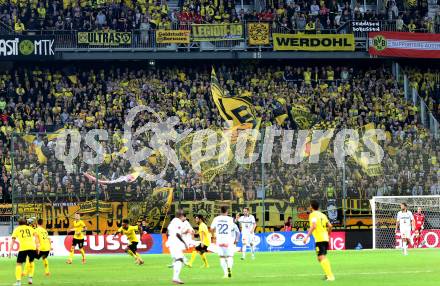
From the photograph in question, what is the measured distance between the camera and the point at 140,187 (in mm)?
→ 47531

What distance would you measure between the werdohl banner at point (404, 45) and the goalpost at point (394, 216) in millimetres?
15990

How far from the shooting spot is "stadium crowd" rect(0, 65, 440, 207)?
4662 cm

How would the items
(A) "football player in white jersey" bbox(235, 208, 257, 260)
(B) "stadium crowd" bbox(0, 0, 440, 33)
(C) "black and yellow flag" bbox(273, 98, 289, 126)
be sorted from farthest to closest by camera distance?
(B) "stadium crowd" bbox(0, 0, 440, 33) < (C) "black and yellow flag" bbox(273, 98, 289, 126) < (A) "football player in white jersey" bbox(235, 208, 257, 260)

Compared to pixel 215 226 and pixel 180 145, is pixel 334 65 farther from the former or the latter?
pixel 215 226

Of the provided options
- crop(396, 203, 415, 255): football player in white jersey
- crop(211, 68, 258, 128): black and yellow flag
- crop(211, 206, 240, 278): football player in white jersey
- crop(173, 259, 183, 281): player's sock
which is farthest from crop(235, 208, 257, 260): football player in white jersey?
crop(173, 259, 183, 281): player's sock

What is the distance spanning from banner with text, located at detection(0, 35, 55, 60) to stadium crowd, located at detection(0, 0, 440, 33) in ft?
3.12

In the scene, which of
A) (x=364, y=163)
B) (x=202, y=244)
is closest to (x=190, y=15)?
(x=364, y=163)

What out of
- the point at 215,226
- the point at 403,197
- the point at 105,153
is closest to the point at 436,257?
the point at 403,197

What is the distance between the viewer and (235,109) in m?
60.6

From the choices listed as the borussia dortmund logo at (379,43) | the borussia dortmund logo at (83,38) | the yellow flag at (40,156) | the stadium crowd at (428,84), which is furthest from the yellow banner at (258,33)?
the yellow flag at (40,156)

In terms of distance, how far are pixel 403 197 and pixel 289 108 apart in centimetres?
1493

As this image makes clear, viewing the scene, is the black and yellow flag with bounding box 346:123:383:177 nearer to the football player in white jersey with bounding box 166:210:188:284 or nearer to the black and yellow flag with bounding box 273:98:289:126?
the black and yellow flag with bounding box 273:98:289:126

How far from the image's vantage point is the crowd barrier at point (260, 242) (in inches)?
1922

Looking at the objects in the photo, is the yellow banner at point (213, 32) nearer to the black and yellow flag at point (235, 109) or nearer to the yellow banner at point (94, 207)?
the black and yellow flag at point (235, 109)
